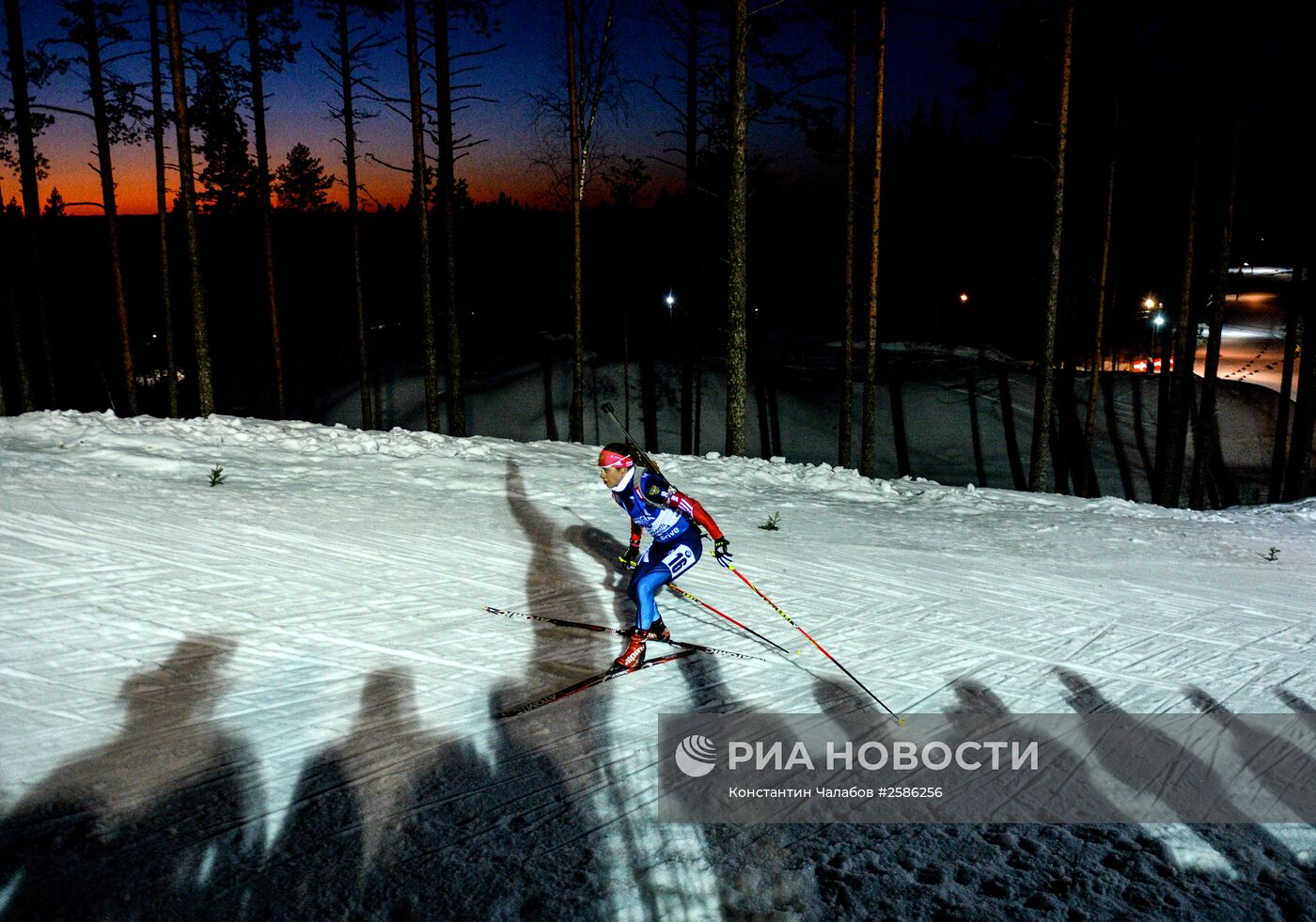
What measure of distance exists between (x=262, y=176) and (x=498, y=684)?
20.9 metres

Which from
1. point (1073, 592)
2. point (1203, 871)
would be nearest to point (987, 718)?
point (1203, 871)

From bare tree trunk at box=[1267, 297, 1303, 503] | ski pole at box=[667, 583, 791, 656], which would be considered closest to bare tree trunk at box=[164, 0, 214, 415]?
ski pole at box=[667, 583, 791, 656]

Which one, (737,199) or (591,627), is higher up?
(737,199)

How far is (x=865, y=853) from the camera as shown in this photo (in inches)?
144

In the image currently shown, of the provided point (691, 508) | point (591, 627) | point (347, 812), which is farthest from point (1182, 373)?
point (347, 812)

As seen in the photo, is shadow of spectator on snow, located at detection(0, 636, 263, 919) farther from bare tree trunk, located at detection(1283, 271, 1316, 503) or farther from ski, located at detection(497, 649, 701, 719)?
bare tree trunk, located at detection(1283, 271, 1316, 503)

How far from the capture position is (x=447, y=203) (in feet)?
62.5

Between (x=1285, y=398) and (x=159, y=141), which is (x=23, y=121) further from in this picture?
(x=1285, y=398)

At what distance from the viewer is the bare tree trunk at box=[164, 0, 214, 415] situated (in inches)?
566

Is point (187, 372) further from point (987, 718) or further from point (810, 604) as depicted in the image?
point (987, 718)

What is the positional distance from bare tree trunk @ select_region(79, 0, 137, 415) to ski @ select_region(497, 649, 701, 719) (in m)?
18.8

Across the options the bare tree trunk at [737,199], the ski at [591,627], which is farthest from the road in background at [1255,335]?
the ski at [591,627]

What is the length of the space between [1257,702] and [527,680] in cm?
516

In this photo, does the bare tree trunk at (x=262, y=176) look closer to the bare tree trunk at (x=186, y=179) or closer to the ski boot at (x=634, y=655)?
the bare tree trunk at (x=186, y=179)
